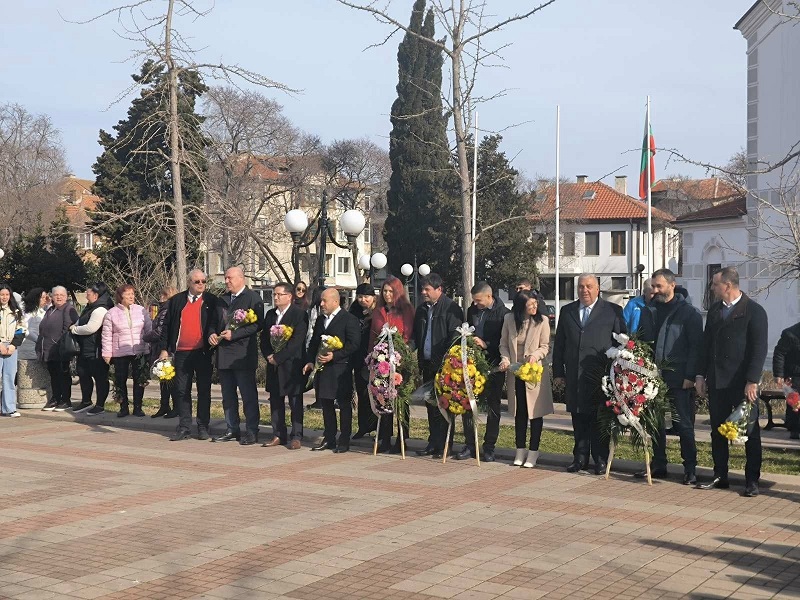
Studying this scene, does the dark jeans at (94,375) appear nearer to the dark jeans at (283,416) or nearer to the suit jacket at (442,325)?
the dark jeans at (283,416)

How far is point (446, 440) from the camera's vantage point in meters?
12.3

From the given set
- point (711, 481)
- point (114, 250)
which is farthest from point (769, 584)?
point (114, 250)

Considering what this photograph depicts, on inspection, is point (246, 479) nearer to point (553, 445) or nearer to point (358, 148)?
point (553, 445)

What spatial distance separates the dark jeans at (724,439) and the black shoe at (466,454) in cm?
285

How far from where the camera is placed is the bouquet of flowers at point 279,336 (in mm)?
12992

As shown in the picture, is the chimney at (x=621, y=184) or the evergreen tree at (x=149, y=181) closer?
the evergreen tree at (x=149, y=181)

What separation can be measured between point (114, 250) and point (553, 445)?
24.3 meters

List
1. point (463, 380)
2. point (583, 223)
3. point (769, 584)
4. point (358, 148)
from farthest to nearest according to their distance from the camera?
point (583, 223) → point (358, 148) → point (463, 380) → point (769, 584)

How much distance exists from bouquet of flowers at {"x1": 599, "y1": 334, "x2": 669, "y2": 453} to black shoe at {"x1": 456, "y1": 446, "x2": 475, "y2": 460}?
6.50 ft

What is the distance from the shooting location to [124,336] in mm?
16125

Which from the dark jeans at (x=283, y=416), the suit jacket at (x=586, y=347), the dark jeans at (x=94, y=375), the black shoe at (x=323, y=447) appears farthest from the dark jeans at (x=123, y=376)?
the suit jacket at (x=586, y=347)

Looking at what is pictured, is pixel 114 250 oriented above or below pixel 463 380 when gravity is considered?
above

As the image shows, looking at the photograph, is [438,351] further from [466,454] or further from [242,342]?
[242,342]

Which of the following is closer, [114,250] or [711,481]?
[711,481]
